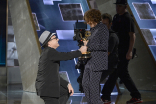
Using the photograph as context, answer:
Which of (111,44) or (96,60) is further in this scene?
(111,44)

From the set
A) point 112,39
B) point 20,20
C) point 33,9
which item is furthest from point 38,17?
point 112,39

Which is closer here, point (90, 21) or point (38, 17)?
point (90, 21)

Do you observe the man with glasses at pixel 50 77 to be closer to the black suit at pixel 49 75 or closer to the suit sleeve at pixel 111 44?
the black suit at pixel 49 75

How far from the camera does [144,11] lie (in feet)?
16.0

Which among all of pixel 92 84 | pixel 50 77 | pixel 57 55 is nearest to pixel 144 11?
pixel 92 84

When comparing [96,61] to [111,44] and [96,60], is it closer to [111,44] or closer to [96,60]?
[96,60]

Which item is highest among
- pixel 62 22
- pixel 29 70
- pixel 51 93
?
pixel 62 22

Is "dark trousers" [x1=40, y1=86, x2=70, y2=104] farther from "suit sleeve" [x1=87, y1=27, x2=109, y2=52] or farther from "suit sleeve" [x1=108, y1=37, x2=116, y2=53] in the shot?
"suit sleeve" [x1=108, y1=37, x2=116, y2=53]

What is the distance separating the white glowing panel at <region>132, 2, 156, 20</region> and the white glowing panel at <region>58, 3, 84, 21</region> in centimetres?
105

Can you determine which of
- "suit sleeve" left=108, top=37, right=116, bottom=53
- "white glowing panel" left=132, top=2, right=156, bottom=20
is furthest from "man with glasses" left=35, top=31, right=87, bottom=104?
"white glowing panel" left=132, top=2, right=156, bottom=20

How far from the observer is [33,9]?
4.98 meters

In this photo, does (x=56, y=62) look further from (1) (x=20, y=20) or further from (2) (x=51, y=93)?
(1) (x=20, y=20)

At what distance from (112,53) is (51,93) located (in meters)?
1.30

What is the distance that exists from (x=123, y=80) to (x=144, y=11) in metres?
1.78
